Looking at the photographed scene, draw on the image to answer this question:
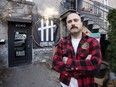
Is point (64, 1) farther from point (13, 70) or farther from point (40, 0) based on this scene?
point (13, 70)

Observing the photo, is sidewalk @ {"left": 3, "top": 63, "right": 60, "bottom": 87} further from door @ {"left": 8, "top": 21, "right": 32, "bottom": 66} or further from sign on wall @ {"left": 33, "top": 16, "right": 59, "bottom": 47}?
sign on wall @ {"left": 33, "top": 16, "right": 59, "bottom": 47}

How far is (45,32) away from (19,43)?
1472 millimetres

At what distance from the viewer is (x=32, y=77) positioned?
6309 mm

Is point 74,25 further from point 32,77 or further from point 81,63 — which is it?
point 32,77

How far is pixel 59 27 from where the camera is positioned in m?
9.16

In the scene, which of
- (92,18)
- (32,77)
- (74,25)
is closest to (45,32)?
(92,18)

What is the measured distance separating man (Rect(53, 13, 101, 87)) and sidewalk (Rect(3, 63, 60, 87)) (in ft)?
12.0

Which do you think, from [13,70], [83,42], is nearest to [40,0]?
[13,70]

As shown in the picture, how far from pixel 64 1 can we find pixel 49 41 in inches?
103

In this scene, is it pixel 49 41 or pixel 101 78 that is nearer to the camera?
pixel 101 78

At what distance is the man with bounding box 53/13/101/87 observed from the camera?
6.08 ft

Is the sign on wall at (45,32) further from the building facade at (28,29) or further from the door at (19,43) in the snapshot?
the door at (19,43)

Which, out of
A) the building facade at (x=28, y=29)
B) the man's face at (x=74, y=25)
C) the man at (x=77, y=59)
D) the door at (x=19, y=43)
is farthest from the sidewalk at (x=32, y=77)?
the man's face at (x=74, y=25)

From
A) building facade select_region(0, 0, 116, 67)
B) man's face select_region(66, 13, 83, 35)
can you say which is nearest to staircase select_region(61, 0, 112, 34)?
building facade select_region(0, 0, 116, 67)
